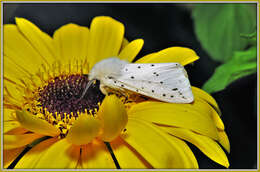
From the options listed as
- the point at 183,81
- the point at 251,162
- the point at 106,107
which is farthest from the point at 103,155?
the point at 251,162

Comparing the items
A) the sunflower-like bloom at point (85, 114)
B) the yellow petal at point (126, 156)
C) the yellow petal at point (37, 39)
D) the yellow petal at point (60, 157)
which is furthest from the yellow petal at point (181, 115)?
the yellow petal at point (37, 39)

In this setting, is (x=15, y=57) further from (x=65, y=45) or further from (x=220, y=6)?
(x=220, y=6)

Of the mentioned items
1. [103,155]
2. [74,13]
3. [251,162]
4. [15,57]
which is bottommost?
[251,162]

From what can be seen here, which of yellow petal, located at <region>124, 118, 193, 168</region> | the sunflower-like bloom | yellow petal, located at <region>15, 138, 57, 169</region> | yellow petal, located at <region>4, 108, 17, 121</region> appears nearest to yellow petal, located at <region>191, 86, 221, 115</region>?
the sunflower-like bloom

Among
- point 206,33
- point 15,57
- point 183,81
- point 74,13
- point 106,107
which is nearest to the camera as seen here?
point 106,107

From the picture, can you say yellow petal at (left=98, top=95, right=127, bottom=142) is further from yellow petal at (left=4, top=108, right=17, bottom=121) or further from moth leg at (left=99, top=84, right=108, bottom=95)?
yellow petal at (left=4, top=108, right=17, bottom=121)

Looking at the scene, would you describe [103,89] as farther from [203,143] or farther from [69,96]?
[203,143]

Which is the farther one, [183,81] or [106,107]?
[183,81]
